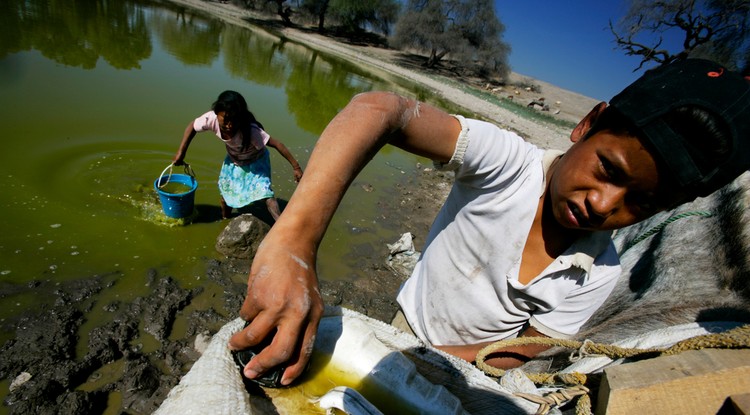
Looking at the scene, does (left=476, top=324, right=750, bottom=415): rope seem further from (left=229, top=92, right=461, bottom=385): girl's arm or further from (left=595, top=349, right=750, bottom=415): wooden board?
(left=229, top=92, right=461, bottom=385): girl's arm

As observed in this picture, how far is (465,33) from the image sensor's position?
3475 centimetres

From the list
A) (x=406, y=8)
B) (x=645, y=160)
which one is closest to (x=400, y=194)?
(x=645, y=160)

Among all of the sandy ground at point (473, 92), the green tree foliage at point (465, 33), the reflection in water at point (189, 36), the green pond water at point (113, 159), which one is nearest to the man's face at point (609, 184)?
the green pond water at point (113, 159)

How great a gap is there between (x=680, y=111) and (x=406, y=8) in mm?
41554

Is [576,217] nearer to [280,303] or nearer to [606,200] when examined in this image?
[606,200]

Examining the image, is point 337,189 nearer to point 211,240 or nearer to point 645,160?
point 645,160

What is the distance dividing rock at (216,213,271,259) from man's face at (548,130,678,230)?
3634 millimetres

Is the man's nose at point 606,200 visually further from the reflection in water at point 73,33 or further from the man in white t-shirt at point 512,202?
the reflection in water at point 73,33

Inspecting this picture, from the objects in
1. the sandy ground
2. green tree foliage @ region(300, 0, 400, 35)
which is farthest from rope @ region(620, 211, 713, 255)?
green tree foliage @ region(300, 0, 400, 35)

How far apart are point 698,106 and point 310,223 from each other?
114cm

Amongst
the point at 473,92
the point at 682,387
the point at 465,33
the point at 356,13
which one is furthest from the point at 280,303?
the point at 356,13

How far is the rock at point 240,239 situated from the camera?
4.19 meters

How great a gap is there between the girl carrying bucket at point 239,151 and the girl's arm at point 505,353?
343cm

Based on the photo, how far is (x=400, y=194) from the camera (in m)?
7.16
